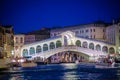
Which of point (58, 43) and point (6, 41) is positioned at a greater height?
point (58, 43)

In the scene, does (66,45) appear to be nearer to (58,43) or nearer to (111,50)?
(58,43)

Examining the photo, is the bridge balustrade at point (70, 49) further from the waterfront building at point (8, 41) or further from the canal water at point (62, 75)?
the canal water at point (62, 75)

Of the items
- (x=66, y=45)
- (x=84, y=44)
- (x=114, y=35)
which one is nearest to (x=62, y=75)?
(x=66, y=45)

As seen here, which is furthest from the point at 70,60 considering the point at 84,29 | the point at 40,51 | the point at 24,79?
the point at 24,79

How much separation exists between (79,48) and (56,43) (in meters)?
5.05

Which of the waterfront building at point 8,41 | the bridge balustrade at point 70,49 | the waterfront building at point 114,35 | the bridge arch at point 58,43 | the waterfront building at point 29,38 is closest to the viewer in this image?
the waterfront building at point 8,41

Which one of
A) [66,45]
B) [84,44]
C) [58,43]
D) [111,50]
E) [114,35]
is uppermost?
[114,35]

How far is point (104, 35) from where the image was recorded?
236ft

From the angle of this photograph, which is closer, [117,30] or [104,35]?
[117,30]

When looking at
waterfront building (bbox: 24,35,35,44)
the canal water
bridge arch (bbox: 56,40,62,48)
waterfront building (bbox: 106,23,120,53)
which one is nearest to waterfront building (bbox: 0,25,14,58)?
the canal water

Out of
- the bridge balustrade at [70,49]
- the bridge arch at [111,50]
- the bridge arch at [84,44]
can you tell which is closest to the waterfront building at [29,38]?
the bridge arch at [84,44]

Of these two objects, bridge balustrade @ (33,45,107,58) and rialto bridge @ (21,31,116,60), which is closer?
bridge balustrade @ (33,45,107,58)

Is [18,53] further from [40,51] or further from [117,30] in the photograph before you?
[117,30]

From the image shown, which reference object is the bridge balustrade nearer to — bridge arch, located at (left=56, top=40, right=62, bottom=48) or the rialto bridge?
the rialto bridge
